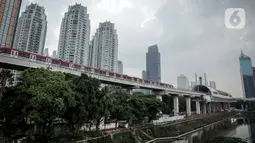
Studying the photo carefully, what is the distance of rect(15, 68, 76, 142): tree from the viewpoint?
16906 mm

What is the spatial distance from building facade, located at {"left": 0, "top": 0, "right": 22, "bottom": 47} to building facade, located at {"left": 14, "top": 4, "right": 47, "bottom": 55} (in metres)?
13.4

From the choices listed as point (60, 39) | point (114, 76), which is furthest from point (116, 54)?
point (114, 76)

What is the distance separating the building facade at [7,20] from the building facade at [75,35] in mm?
23283

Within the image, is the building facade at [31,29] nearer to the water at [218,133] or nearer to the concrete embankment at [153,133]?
the concrete embankment at [153,133]

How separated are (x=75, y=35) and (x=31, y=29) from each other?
18.9 m

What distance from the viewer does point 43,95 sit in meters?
17.1

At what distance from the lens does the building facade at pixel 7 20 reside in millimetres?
54688

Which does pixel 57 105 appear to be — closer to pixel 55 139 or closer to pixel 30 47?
pixel 55 139

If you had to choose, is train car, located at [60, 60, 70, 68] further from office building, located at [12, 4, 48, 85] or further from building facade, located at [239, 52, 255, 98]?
office building, located at [12, 4, 48, 85]

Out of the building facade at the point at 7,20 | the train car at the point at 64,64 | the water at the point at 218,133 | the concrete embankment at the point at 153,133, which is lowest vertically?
the water at the point at 218,133

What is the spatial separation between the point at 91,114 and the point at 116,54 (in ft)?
255

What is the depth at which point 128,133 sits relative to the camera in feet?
96.9

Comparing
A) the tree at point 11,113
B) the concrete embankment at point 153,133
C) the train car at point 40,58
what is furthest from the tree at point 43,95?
the concrete embankment at point 153,133

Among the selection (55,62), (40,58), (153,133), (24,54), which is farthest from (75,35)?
(153,133)
